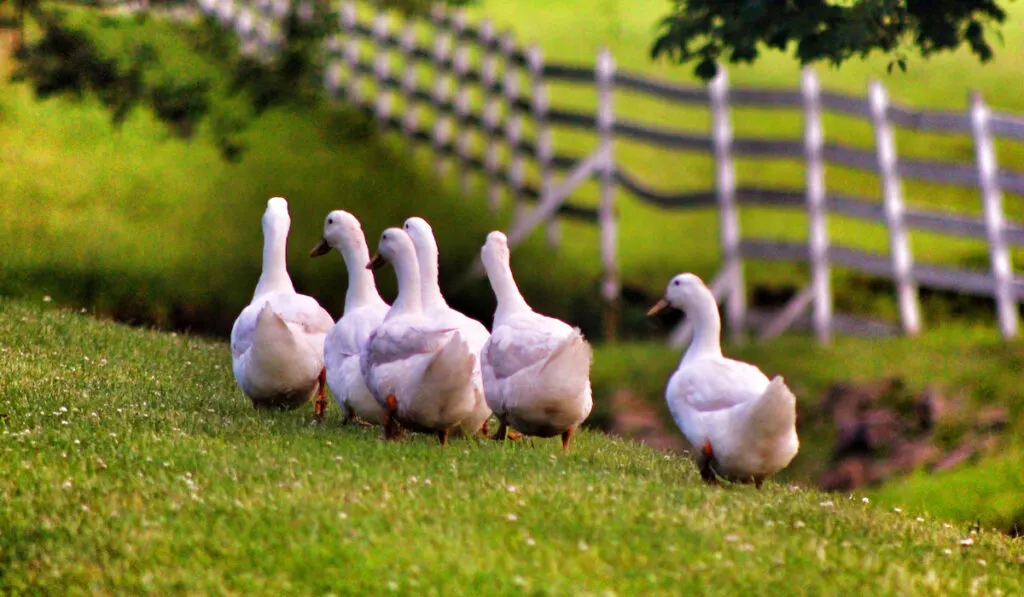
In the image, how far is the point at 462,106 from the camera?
70.3ft

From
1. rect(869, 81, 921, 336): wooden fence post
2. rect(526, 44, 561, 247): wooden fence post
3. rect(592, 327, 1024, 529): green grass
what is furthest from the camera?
rect(526, 44, 561, 247): wooden fence post

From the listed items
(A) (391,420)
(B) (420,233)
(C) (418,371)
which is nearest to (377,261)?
(B) (420,233)

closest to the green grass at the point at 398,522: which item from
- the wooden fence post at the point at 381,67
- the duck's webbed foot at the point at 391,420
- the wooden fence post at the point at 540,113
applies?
the duck's webbed foot at the point at 391,420

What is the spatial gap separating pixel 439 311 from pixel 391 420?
731mm

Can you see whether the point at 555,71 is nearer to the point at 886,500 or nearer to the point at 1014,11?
the point at 886,500

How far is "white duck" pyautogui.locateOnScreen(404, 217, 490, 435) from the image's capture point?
26.7 ft

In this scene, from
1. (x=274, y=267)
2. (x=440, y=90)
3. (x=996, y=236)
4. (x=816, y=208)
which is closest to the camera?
(x=274, y=267)

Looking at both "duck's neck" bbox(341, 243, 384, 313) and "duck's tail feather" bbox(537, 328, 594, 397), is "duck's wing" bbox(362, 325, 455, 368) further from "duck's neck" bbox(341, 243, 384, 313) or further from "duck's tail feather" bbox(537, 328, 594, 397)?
"duck's neck" bbox(341, 243, 384, 313)

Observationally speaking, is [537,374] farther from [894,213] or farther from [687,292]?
[894,213]

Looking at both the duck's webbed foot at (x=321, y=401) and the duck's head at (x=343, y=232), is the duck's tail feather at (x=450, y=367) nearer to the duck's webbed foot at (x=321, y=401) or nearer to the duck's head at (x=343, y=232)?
the duck's webbed foot at (x=321, y=401)

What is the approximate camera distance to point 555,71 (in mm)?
19016

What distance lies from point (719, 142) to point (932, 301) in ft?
10.3

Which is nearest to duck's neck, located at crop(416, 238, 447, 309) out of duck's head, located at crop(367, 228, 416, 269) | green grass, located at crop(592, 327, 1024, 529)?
duck's head, located at crop(367, 228, 416, 269)

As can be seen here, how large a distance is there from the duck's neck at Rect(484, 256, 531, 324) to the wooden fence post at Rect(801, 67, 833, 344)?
22.1 ft
